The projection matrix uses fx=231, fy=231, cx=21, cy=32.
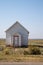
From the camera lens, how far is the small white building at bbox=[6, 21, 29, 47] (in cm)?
3819

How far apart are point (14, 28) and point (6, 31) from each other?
4.66 feet

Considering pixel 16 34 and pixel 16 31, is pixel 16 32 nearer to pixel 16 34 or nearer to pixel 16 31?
pixel 16 31

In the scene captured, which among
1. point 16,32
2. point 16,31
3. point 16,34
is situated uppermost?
point 16,31

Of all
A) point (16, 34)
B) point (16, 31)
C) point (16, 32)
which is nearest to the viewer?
point (16, 34)

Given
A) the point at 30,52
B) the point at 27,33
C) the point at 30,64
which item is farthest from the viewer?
the point at 27,33

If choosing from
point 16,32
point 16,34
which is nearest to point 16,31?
point 16,32

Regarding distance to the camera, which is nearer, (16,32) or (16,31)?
(16,32)

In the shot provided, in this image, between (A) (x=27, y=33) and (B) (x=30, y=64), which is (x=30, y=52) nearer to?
(B) (x=30, y=64)

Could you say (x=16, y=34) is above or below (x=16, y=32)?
below

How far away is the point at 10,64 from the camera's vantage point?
16.8 metres

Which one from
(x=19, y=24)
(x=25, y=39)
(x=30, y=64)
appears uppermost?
(x=19, y=24)

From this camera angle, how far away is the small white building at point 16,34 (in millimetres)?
38188

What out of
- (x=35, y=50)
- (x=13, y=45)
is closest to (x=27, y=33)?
(x=13, y=45)

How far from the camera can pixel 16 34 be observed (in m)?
38.2
